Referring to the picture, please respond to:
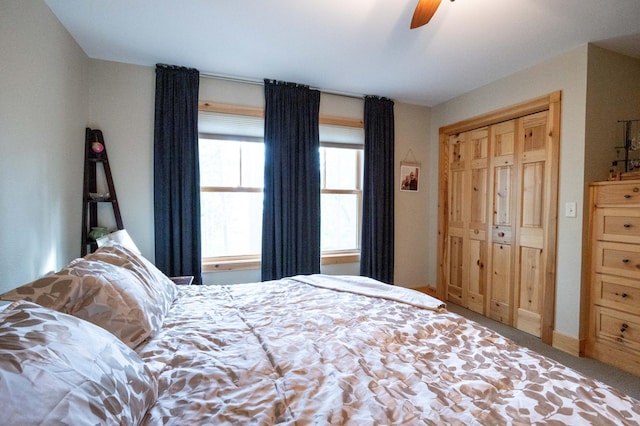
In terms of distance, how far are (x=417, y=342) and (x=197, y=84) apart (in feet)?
9.48

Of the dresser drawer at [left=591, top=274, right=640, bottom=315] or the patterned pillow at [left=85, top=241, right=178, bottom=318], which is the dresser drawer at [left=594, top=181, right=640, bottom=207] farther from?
the patterned pillow at [left=85, top=241, right=178, bottom=318]

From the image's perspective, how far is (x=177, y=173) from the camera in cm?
277

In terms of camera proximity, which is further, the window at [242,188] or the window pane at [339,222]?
the window pane at [339,222]

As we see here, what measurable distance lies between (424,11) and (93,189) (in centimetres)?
296

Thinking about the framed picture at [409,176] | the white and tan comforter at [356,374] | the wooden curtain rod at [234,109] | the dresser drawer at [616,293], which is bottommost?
the dresser drawer at [616,293]

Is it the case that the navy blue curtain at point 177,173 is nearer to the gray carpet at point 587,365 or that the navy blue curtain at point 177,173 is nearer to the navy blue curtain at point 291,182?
the navy blue curtain at point 291,182

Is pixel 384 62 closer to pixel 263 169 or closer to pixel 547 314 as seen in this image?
pixel 263 169

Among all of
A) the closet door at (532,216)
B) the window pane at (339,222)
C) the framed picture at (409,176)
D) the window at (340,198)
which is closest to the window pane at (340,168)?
the window at (340,198)

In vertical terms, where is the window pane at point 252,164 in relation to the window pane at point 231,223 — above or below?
above

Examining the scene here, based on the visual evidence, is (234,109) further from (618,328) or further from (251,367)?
(618,328)

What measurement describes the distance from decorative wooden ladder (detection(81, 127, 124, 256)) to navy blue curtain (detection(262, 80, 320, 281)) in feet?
4.50

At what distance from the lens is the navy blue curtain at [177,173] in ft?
8.92

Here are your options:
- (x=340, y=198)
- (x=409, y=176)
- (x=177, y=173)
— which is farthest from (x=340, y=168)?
(x=177, y=173)

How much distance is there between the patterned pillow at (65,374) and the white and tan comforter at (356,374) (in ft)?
0.34
